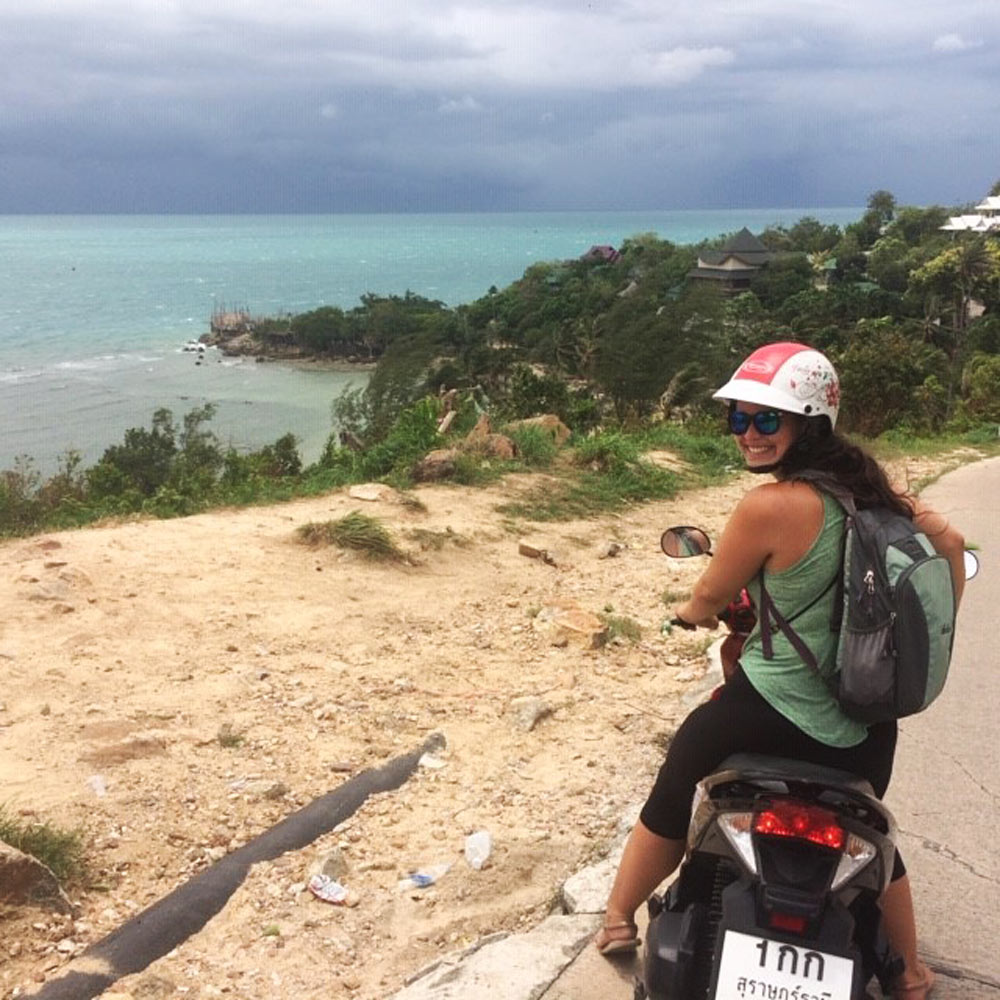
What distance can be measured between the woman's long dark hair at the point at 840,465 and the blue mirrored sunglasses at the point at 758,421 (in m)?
0.06

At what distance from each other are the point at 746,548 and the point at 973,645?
→ 3723 millimetres

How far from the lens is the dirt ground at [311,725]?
319 centimetres

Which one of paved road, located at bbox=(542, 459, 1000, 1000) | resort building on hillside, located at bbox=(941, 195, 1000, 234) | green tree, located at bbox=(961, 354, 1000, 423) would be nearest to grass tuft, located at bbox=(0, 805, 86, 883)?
paved road, located at bbox=(542, 459, 1000, 1000)

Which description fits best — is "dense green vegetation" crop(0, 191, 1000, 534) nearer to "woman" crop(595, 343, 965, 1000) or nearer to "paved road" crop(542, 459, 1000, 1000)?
"paved road" crop(542, 459, 1000, 1000)

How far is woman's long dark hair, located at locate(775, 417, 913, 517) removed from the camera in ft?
6.93

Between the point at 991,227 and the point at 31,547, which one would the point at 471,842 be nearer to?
the point at 31,547

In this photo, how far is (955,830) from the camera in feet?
11.2

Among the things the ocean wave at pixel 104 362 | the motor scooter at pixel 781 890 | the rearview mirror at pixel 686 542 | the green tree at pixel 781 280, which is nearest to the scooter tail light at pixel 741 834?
the motor scooter at pixel 781 890

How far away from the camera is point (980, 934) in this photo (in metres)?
2.85

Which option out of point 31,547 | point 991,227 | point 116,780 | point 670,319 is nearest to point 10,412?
point 670,319

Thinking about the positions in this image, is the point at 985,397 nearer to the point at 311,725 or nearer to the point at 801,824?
the point at 311,725

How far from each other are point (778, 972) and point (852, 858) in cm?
25

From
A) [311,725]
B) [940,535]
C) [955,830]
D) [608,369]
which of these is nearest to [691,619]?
[940,535]

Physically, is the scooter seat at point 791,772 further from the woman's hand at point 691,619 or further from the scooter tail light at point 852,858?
the woman's hand at point 691,619
